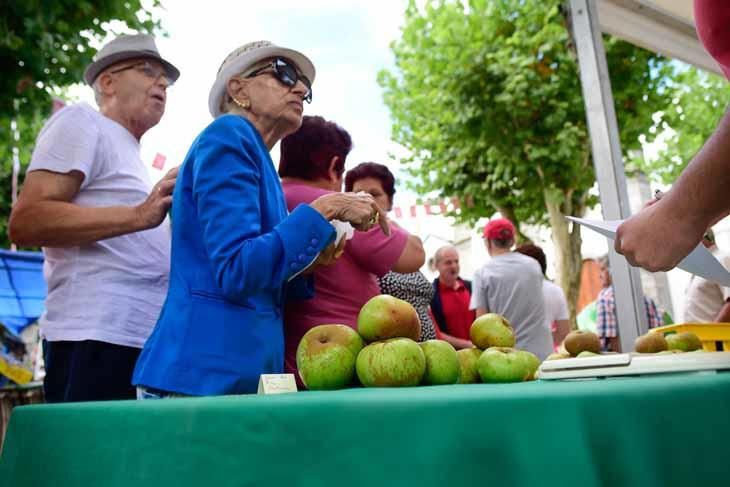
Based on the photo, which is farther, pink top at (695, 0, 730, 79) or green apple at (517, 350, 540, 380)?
green apple at (517, 350, 540, 380)

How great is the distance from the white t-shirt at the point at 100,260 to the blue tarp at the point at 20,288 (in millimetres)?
4367

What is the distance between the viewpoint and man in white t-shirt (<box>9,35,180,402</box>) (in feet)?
6.56

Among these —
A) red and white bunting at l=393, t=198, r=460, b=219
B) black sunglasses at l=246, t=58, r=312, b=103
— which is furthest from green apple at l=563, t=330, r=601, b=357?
red and white bunting at l=393, t=198, r=460, b=219

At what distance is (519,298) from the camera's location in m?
4.56

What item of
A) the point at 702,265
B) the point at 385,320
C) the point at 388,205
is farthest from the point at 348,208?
the point at 388,205

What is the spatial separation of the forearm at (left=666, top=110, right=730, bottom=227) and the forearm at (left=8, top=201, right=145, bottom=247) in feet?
4.73

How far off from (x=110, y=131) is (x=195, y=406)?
1.47 metres

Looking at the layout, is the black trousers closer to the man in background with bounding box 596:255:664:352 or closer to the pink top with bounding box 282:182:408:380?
the pink top with bounding box 282:182:408:380

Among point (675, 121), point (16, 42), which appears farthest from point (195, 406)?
point (675, 121)

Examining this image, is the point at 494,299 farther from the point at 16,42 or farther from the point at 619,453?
the point at 619,453

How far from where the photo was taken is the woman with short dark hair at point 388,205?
310 centimetres

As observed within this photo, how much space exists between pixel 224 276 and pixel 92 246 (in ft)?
2.70

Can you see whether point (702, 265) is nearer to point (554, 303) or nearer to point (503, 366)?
point (503, 366)

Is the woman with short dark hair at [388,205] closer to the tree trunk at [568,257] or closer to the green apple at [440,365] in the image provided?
the green apple at [440,365]
